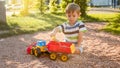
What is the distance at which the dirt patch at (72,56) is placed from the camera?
22.0ft

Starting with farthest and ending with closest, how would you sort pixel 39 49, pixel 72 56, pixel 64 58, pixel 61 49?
pixel 72 56
pixel 39 49
pixel 64 58
pixel 61 49

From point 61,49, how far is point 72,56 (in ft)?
2.49

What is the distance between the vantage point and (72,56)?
738 centimetres

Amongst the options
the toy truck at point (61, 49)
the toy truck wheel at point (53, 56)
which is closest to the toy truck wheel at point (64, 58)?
the toy truck at point (61, 49)

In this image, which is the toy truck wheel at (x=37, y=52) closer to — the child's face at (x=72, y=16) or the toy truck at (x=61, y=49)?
the toy truck at (x=61, y=49)

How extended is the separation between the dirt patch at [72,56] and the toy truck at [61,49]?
125 mm

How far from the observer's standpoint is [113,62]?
7.02 m

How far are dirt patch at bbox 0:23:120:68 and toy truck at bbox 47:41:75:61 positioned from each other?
125 mm

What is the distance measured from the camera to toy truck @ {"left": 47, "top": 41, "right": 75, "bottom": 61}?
661 centimetres

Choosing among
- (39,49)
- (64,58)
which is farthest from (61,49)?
(39,49)

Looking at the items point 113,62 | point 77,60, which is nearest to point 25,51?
point 77,60

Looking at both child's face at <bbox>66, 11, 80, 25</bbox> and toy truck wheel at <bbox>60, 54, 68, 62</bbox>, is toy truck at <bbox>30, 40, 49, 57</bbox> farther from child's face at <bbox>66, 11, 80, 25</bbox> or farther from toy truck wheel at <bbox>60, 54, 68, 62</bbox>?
child's face at <bbox>66, 11, 80, 25</bbox>

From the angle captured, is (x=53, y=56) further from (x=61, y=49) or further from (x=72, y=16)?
(x=72, y=16)

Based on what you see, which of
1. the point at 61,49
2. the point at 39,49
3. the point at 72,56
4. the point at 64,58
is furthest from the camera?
the point at 72,56
